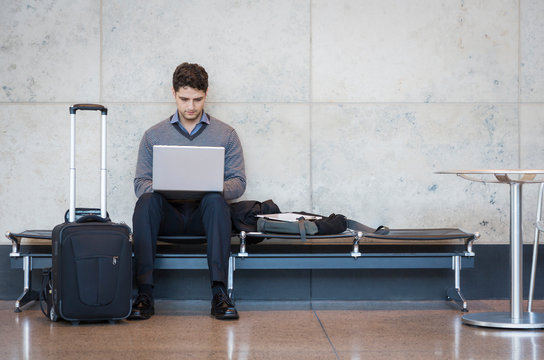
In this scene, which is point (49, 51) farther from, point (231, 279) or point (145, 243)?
point (231, 279)

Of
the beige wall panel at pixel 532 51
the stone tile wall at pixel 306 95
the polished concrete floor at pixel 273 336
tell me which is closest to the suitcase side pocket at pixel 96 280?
the polished concrete floor at pixel 273 336

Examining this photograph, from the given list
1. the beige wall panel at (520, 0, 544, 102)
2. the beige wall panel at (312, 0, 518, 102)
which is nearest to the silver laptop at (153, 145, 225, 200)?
the beige wall panel at (312, 0, 518, 102)

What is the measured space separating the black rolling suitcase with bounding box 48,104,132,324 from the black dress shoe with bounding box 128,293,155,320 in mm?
88

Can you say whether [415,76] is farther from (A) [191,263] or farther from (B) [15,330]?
(B) [15,330]

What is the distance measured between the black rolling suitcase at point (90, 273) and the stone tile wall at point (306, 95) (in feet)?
3.42

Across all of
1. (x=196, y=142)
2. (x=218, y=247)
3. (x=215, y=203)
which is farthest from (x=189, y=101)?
(x=218, y=247)

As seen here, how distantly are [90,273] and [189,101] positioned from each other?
124 cm

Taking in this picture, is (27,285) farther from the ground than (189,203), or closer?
closer

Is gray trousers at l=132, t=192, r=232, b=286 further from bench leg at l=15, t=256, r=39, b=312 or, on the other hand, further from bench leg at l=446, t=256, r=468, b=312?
bench leg at l=446, t=256, r=468, b=312

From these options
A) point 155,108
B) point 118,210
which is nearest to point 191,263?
point 118,210

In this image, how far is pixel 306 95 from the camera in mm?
4562

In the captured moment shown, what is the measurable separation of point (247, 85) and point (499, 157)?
175 cm

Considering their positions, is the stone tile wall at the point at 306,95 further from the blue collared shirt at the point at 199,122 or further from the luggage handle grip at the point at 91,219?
the luggage handle grip at the point at 91,219

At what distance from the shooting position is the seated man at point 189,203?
3.74 m
